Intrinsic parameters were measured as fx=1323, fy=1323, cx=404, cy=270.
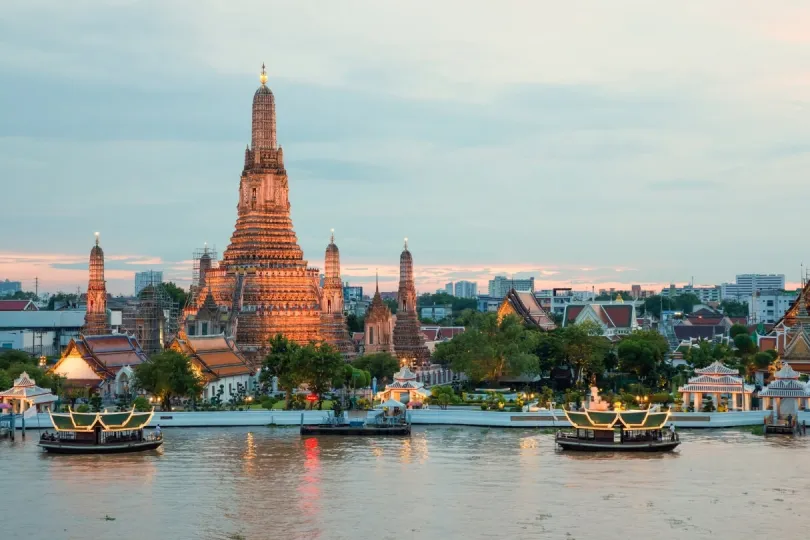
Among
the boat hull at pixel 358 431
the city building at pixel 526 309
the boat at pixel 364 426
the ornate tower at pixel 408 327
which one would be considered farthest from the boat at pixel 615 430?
the city building at pixel 526 309

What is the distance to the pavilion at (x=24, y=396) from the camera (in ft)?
228

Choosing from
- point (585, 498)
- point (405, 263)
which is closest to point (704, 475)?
point (585, 498)

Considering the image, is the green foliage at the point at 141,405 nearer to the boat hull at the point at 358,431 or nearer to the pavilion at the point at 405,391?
the boat hull at the point at 358,431

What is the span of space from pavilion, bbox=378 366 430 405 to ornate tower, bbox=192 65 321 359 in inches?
780

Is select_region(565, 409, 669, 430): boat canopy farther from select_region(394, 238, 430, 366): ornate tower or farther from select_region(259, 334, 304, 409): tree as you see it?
select_region(394, 238, 430, 366): ornate tower

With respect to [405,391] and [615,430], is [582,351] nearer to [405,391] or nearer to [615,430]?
[405,391]

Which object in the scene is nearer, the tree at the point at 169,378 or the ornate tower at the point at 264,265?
the tree at the point at 169,378

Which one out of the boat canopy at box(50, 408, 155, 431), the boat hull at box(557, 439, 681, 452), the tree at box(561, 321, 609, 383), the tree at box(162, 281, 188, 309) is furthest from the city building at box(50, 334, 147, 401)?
the tree at box(162, 281, 188, 309)

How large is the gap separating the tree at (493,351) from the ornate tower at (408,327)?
371 inches

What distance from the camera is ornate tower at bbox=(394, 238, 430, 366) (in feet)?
326

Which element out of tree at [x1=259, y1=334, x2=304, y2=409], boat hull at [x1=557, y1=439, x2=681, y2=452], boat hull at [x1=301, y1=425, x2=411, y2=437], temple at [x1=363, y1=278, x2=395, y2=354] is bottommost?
boat hull at [x1=557, y1=439, x2=681, y2=452]

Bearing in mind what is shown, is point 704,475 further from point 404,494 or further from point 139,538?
point 139,538

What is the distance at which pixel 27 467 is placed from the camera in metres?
54.2

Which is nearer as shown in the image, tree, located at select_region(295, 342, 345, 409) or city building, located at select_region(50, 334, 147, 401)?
tree, located at select_region(295, 342, 345, 409)
